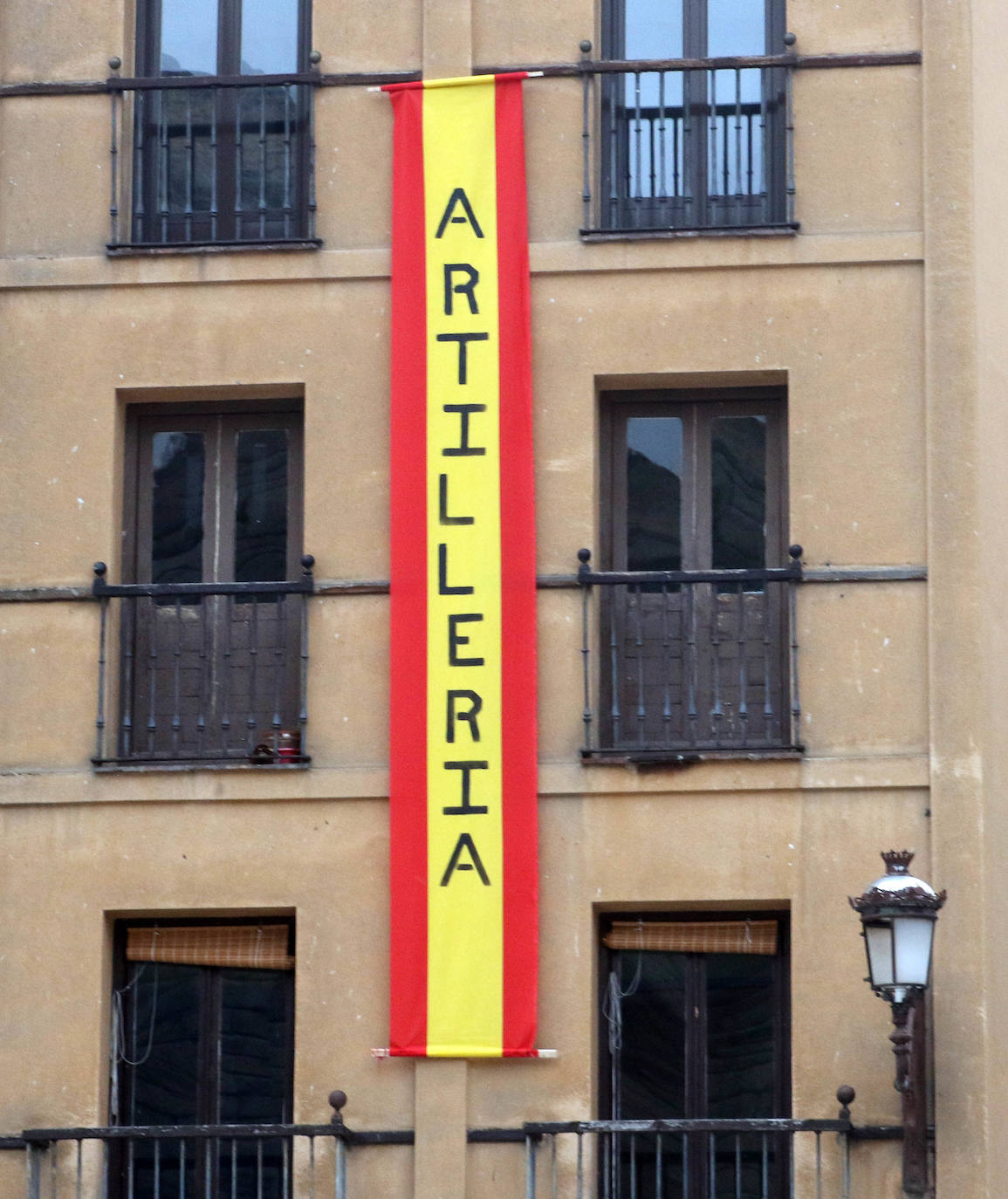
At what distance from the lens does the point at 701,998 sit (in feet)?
52.5

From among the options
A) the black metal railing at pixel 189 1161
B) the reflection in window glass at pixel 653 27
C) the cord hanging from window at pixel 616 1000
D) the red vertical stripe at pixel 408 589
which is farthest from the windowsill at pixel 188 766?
the reflection in window glass at pixel 653 27

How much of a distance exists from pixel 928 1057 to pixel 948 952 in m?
0.60

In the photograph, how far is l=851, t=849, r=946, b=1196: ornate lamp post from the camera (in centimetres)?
1459

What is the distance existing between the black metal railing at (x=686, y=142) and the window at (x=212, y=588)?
2.44 meters

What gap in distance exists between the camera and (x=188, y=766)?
16.1 m

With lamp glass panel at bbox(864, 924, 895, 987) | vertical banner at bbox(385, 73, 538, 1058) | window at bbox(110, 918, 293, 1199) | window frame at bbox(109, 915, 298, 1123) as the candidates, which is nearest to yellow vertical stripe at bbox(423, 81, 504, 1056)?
vertical banner at bbox(385, 73, 538, 1058)

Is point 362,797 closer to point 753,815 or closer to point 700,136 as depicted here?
point 753,815

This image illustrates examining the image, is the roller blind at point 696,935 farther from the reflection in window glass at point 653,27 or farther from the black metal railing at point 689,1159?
the reflection in window glass at point 653,27

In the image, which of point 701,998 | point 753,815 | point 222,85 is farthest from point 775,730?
point 222,85

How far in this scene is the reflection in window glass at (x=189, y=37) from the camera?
17406mm

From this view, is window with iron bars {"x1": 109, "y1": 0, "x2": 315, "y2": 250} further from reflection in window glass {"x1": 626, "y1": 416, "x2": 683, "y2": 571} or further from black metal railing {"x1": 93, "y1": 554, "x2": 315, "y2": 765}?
reflection in window glass {"x1": 626, "y1": 416, "x2": 683, "y2": 571}

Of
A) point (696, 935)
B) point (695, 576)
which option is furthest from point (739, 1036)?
point (695, 576)

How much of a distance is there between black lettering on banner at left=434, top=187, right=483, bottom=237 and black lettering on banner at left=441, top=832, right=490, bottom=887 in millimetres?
3663

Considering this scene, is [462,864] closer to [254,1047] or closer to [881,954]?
[254,1047]
